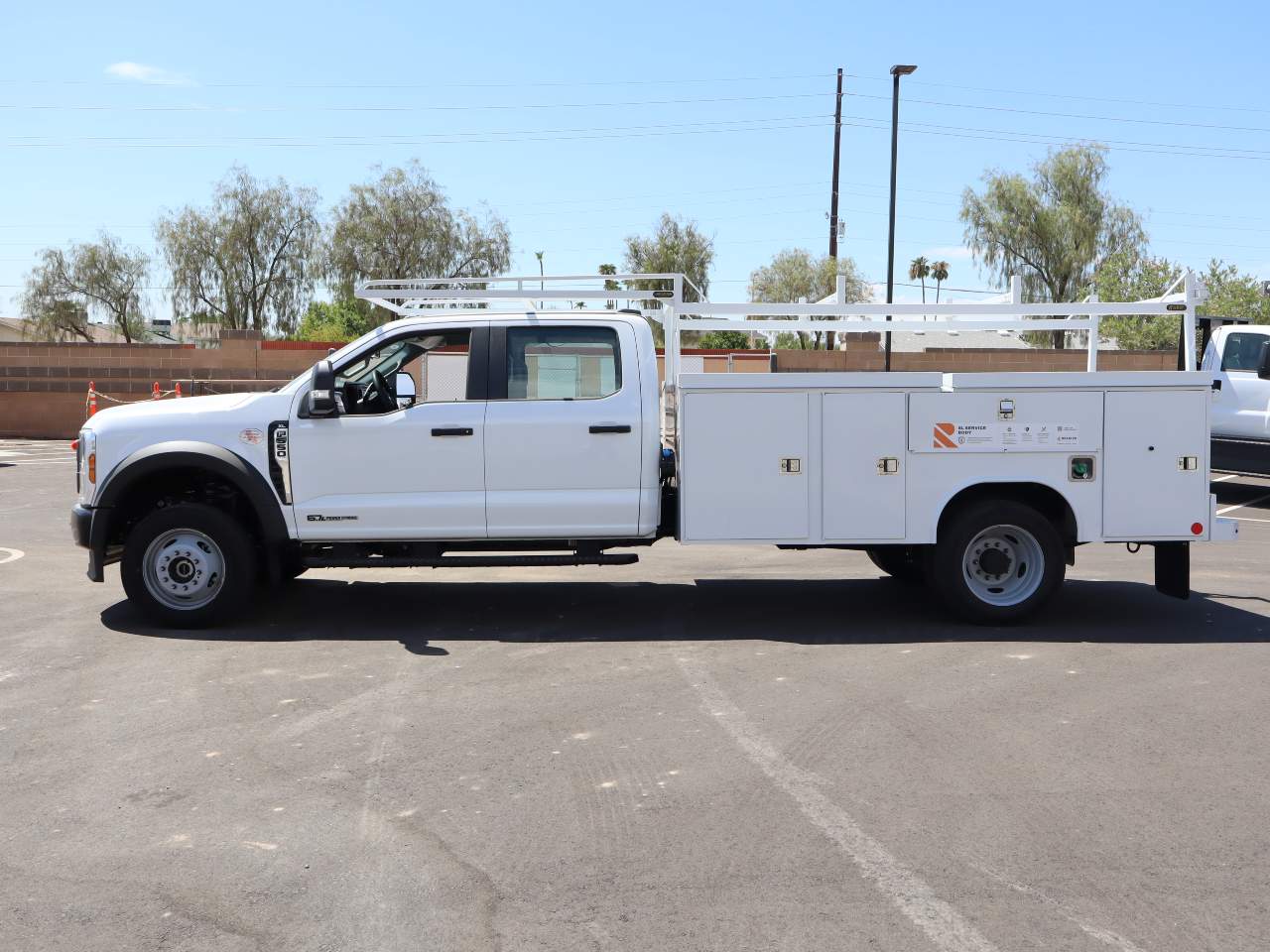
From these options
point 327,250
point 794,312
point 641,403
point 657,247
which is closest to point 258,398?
point 641,403

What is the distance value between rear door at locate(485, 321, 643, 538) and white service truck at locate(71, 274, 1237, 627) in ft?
0.05

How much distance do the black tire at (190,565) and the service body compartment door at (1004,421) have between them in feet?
15.1

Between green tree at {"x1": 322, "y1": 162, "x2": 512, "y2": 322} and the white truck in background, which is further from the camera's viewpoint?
green tree at {"x1": 322, "y1": 162, "x2": 512, "y2": 322}

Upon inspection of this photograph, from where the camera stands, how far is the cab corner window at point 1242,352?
55.0ft

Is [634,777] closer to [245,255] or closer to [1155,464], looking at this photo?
[1155,464]

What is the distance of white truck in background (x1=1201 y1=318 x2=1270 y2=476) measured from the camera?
16.3 meters

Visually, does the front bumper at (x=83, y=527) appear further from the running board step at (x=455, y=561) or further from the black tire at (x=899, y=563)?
the black tire at (x=899, y=563)

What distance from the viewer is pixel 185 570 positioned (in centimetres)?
848

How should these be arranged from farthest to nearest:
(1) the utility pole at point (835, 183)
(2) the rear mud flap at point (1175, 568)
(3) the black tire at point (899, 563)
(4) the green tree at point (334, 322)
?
(4) the green tree at point (334, 322) → (1) the utility pole at point (835, 183) → (3) the black tire at point (899, 563) → (2) the rear mud flap at point (1175, 568)

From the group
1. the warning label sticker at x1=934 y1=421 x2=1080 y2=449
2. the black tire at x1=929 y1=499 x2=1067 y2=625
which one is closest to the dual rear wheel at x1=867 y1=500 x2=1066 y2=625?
the black tire at x1=929 y1=499 x2=1067 y2=625

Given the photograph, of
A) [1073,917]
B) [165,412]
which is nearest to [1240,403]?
[165,412]

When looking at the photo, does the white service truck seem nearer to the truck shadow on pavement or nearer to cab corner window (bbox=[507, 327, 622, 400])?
cab corner window (bbox=[507, 327, 622, 400])

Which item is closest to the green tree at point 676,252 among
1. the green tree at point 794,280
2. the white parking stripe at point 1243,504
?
the green tree at point 794,280

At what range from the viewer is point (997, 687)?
23.1 feet
